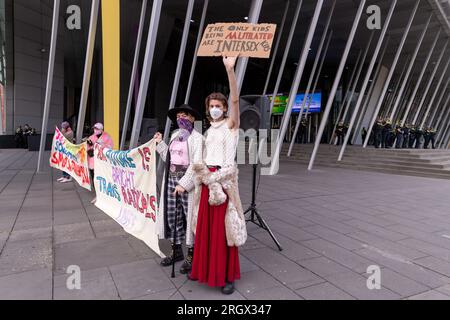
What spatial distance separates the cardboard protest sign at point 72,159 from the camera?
7545mm

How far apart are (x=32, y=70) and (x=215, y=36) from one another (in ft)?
82.0

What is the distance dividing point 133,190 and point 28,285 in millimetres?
1608

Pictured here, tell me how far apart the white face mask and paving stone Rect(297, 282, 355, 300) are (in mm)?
1832

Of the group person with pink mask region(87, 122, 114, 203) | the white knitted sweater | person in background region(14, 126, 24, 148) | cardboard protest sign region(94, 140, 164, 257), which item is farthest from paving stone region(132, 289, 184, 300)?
person in background region(14, 126, 24, 148)

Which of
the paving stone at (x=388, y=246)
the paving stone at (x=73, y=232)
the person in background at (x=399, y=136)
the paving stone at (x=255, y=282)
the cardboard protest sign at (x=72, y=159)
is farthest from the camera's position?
the person in background at (x=399, y=136)

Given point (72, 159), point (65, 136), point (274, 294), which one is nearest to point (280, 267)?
point (274, 294)

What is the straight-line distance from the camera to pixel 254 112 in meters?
4.69

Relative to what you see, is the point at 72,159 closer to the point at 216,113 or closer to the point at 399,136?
the point at 216,113

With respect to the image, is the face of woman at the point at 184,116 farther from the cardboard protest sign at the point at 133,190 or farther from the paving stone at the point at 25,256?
the paving stone at the point at 25,256

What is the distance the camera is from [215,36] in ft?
10.4

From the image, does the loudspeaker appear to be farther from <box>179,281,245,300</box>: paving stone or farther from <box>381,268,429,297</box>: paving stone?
<box>381,268,429,297</box>: paving stone

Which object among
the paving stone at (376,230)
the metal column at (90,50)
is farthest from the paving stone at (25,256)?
the metal column at (90,50)

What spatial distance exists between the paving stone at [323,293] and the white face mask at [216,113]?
1832 mm

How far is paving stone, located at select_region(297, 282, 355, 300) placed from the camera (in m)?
2.98
